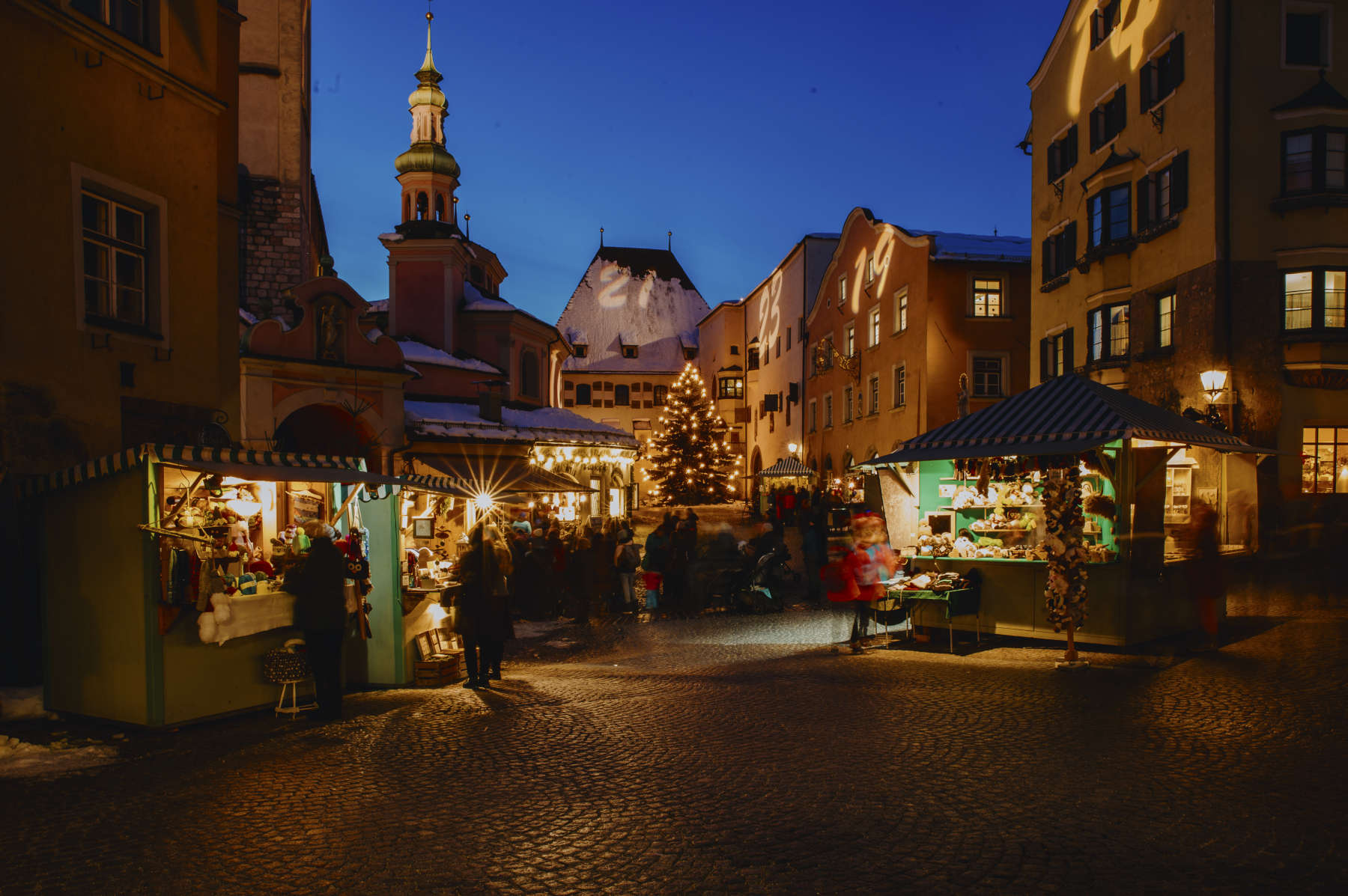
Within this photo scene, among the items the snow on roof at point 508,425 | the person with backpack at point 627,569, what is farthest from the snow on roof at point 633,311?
the person with backpack at point 627,569

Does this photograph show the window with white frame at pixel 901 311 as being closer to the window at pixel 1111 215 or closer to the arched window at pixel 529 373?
the window at pixel 1111 215

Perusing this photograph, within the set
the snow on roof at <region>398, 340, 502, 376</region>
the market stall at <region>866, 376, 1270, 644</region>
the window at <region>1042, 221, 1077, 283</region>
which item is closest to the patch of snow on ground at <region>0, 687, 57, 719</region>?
the market stall at <region>866, 376, 1270, 644</region>

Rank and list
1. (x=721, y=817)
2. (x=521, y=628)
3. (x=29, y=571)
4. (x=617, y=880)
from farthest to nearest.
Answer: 1. (x=521, y=628)
2. (x=29, y=571)
3. (x=721, y=817)
4. (x=617, y=880)

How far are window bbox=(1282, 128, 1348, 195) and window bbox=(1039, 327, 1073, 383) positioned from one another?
6.89m

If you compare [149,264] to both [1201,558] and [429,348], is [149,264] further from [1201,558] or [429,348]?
[429,348]

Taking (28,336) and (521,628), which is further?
(521,628)

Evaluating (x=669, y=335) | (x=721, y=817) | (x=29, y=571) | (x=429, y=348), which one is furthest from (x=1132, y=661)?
(x=669, y=335)

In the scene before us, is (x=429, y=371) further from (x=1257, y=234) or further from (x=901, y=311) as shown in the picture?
(x=1257, y=234)

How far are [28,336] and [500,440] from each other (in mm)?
17820

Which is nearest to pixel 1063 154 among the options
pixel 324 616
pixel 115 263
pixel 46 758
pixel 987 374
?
pixel 987 374

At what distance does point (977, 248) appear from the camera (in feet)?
103

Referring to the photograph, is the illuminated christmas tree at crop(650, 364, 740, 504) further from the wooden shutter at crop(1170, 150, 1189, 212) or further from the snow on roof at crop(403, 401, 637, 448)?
the wooden shutter at crop(1170, 150, 1189, 212)

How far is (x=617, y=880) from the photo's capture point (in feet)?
15.1

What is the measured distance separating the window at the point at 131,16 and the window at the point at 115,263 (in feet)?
6.80
